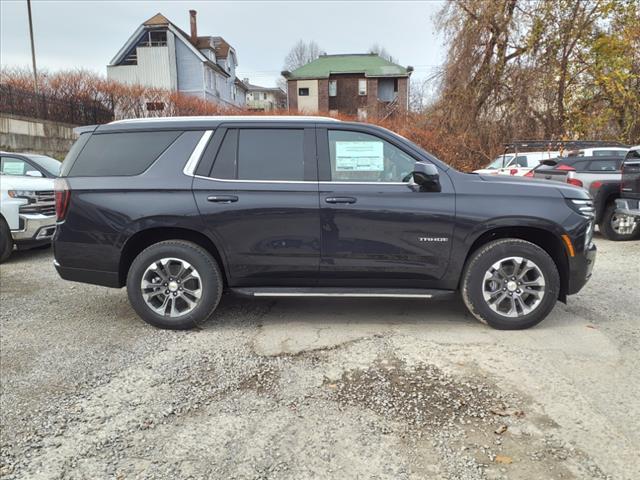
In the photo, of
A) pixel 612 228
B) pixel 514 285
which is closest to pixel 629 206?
pixel 612 228

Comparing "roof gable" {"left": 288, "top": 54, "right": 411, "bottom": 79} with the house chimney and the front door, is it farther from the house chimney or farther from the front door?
the front door

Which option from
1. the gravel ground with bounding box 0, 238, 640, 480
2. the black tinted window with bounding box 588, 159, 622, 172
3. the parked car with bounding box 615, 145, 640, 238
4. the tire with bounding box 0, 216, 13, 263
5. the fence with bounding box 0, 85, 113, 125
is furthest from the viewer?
the fence with bounding box 0, 85, 113, 125

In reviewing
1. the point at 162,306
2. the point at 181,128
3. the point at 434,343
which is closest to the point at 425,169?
the point at 434,343

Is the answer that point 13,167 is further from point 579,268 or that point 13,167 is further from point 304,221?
point 579,268

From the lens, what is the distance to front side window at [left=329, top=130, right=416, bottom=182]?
167 inches

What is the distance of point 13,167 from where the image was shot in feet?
27.1

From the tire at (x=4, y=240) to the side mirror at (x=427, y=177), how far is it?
650cm

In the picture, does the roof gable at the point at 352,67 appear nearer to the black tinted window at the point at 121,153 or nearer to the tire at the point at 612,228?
the tire at the point at 612,228

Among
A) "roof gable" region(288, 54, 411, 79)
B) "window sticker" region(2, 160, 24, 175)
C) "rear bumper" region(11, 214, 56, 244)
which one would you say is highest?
"roof gable" region(288, 54, 411, 79)

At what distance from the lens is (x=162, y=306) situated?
4.34 m

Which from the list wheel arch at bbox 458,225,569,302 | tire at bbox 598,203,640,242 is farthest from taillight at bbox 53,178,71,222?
tire at bbox 598,203,640,242

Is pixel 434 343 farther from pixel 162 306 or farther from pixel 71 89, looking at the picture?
pixel 71 89

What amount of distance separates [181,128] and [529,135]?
18.8 meters

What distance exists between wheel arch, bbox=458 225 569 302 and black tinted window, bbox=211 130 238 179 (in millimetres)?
2271
